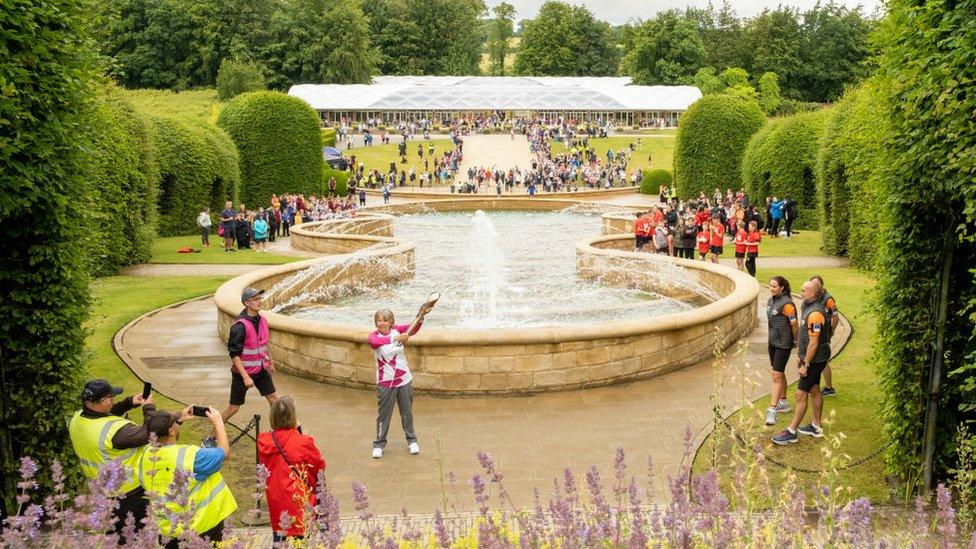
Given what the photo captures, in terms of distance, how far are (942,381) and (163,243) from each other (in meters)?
23.3

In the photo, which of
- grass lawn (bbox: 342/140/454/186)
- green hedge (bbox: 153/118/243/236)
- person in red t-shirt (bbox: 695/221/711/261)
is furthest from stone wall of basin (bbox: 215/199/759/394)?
grass lawn (bbox: 342/140/454/186)

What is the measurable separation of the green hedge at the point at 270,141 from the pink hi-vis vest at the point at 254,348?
2631 cm

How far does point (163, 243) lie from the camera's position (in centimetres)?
2531

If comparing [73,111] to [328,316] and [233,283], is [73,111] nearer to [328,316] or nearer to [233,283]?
[233,283]

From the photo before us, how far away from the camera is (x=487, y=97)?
7681 centimetres

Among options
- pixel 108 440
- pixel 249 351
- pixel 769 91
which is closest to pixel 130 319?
pixel 249 351

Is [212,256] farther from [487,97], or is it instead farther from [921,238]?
[487,97]

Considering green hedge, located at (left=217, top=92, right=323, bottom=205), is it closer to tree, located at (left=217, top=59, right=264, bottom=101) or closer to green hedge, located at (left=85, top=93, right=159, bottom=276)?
green hedge, located at (left=85, top=93, right=159, bottom=276)

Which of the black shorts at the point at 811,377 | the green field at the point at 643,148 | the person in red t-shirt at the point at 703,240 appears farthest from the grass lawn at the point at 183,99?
the black shorts at the point at 811,377

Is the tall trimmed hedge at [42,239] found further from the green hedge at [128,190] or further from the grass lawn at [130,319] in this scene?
the green hedge at [128,190]

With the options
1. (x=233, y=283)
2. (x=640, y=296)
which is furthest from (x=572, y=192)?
(x=233, y=283)

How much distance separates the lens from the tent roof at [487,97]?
7219 centimetres

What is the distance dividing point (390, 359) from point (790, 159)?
23011 mm

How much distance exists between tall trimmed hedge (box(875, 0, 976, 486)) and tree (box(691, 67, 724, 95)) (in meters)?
76.2
